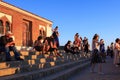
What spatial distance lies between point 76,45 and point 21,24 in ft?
21.4

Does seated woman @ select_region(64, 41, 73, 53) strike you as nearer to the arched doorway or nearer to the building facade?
the building facade

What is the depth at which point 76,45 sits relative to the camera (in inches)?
977

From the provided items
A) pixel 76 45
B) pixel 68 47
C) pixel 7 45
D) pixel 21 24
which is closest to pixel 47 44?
pixel 68 47

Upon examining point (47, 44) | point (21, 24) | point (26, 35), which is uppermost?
point (21, 24)

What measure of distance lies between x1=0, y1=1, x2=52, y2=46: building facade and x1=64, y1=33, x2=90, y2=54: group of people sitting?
5.34 m

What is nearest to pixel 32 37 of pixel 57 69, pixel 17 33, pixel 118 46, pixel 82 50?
pixel 17 33

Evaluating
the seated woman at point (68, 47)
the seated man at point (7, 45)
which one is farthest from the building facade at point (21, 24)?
the seated man at point (7, 45)

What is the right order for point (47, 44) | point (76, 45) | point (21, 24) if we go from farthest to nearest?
point (21, 24), point (76, 45), point (47, 44)

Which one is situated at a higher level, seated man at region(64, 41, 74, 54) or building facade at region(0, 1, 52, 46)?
building facade at region(0, 1, 52, 46)

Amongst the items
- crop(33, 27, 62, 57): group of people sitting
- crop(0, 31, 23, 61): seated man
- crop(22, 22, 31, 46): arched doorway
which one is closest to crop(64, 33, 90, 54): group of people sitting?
crop(33, 27, 62, 57): group of people sitting

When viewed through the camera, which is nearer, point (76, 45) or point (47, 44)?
point (47, 44)

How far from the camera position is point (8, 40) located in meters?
12.9

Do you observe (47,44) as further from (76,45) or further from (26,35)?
(26,35)

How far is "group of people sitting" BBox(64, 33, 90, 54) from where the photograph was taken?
76.8ft
